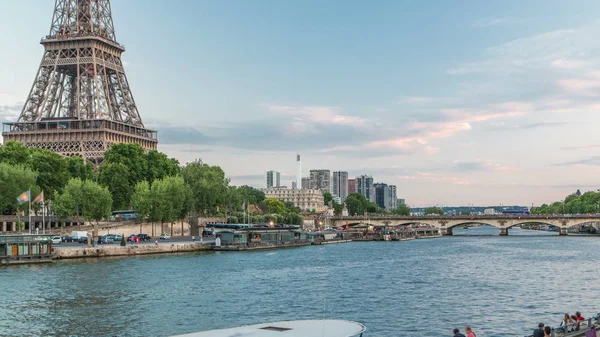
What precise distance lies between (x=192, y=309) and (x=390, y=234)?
119796 mm

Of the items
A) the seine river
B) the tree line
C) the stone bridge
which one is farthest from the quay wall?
the stone bridge

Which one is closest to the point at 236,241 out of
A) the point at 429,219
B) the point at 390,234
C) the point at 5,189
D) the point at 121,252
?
the point at 121,252

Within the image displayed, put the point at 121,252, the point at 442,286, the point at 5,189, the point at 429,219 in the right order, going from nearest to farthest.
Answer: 1. the point at 442,286
2. the point at 121,252
3. the point at 5,189
4. the point at 429,219

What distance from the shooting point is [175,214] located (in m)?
108

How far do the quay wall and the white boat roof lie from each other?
174 ft

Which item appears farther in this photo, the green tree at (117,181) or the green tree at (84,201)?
the green tree at (117,181)

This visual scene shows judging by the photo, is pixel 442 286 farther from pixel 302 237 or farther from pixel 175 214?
pixel 302 237

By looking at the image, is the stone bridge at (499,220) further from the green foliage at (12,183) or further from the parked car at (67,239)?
the green foliage at (12,183)

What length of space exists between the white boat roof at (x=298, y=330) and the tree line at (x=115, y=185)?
2888 inches

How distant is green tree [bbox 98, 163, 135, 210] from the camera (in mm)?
111312

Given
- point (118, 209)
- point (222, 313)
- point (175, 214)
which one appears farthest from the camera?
point (118, 209)

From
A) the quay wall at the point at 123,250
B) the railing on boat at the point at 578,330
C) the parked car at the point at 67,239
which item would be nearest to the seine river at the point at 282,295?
the quay wall at the point at 123,250

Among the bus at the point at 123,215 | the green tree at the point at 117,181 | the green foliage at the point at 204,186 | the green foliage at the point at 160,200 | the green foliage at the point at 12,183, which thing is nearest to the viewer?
the green foliage at the point at 12,183

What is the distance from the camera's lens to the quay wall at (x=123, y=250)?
7407cm
